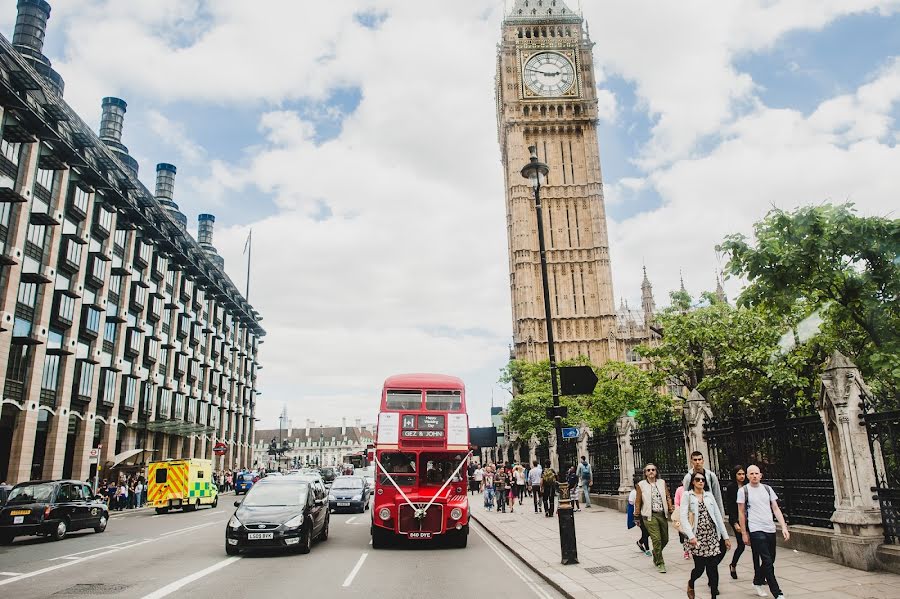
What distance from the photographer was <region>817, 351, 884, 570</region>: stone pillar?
9.14 m

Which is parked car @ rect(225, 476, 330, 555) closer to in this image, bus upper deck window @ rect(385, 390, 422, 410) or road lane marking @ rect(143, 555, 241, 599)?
road lane marking @ rect(143, 555, 241, 599)

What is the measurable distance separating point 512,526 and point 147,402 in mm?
39809

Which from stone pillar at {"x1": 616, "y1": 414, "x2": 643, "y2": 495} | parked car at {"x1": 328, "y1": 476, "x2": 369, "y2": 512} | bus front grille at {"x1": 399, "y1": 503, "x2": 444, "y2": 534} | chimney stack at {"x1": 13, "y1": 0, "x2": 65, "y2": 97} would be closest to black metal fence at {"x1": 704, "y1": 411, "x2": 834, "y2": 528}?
bus front grille at {"x1": 399, "y1": 503, "x2": 444, "y2": 534}

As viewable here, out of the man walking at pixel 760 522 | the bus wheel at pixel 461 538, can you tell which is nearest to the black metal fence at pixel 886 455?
the man walking at pixel 760 522

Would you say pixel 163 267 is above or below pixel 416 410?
above

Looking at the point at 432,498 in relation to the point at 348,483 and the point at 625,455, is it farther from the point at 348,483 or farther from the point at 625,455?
the point at 348,483

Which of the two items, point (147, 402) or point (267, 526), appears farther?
point (147, 402)

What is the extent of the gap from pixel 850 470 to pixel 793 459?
2.31 meters

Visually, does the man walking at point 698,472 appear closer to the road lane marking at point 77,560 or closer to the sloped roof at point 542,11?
the road lane marking at point 77,560

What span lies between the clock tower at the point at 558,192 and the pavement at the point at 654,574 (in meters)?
59.9

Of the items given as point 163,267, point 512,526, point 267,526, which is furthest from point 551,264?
point 267,526

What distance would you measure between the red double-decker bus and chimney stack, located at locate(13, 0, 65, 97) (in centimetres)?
3935

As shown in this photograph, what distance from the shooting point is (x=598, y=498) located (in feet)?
78.5

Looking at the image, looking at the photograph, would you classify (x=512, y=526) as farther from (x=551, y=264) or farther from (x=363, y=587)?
(x=551, y=264)
